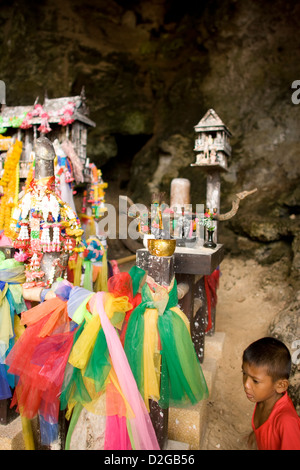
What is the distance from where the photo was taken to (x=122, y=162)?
982 cm

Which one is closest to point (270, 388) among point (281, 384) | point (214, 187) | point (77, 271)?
point (281, 384)

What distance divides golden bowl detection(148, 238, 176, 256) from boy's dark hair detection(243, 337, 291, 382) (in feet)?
2.16

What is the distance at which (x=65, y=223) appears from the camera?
2.68 metres

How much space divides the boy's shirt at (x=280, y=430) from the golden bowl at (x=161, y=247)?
0.93 meters

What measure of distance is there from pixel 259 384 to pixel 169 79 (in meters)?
8.52

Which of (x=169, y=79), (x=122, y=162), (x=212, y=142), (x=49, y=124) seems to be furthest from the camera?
(x=122, y=162)

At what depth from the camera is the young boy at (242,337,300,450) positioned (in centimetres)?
170

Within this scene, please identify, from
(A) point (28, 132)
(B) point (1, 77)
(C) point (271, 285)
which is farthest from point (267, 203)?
(B) point (1, 77)

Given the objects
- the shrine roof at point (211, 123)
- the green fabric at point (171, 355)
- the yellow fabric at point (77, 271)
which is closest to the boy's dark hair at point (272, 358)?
the green fabric at point (171, 355)

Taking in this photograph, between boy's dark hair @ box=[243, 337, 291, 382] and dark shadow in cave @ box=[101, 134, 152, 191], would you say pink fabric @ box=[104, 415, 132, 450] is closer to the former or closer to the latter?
boy's dark hair @ box=[243, 337, 291, 382]

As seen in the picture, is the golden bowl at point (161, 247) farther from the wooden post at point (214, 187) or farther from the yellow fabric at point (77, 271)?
the wooden post at point (214, 187)

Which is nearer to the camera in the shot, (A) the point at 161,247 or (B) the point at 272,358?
(B) the point at 272,358

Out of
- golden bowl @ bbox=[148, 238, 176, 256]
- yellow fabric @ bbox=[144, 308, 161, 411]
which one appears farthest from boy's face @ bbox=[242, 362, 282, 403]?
golden bowl @ bbox=[148, 238, 176, 256]

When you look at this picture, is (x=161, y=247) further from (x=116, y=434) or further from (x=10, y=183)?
(x=10, y=183)
